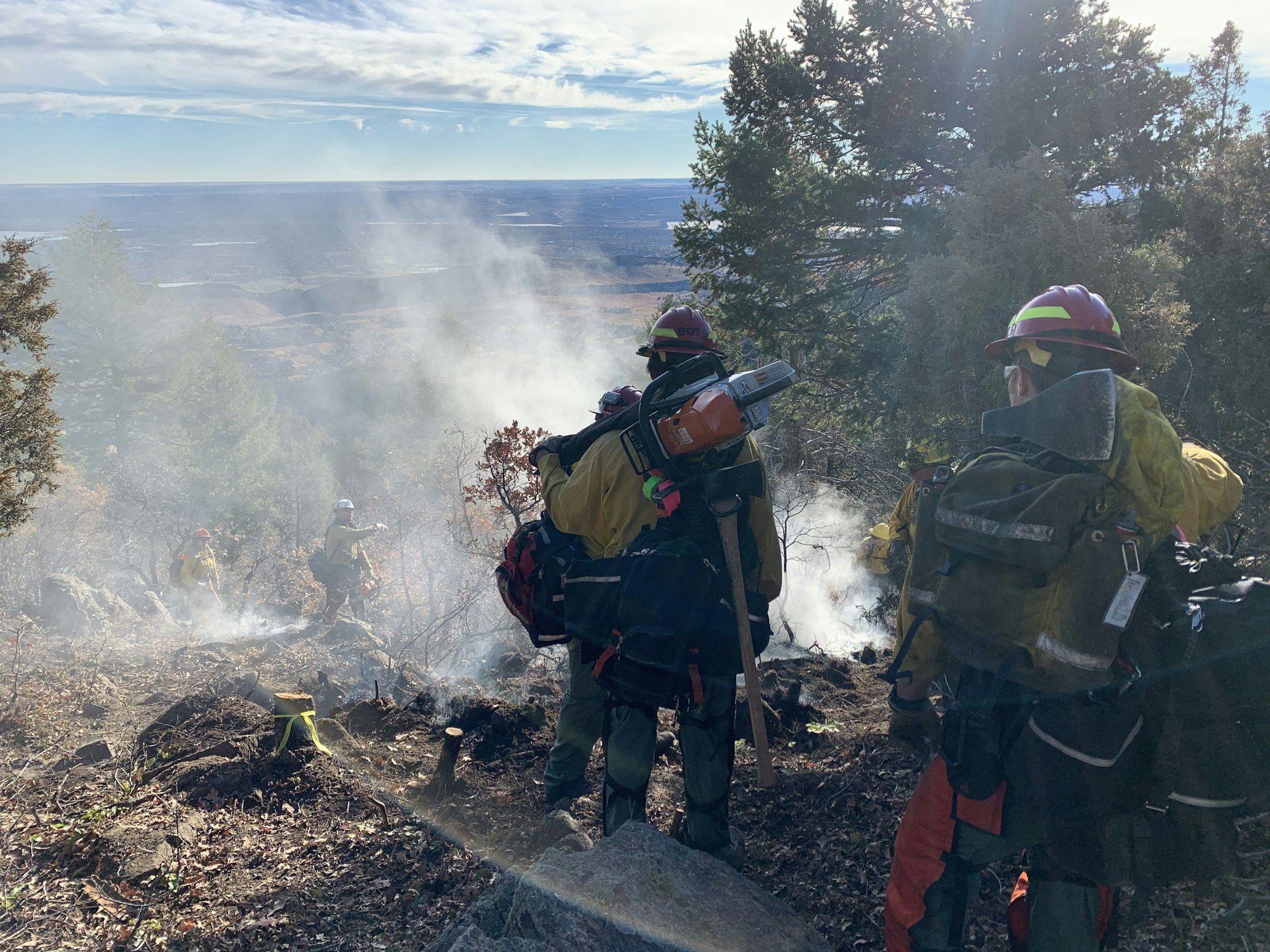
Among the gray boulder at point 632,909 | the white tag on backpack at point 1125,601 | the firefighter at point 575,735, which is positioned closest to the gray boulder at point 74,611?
the firefighter at point 575,735

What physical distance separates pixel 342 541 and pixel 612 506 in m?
12.0

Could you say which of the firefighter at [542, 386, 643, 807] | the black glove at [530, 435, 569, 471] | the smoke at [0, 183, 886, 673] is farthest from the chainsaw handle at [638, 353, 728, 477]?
the smoke at [0, 183, 886, 673]

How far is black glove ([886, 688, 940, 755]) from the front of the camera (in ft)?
8.71

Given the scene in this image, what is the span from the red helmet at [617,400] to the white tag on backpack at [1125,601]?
2.14 meters

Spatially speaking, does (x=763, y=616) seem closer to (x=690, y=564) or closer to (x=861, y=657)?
(x=690, y=564)

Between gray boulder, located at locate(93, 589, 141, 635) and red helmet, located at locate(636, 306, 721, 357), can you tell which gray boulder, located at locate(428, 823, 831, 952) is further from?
gray boulder, located at locate(93, 589, 141, 635)

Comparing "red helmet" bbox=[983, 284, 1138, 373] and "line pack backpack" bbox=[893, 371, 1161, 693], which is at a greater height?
"red helmet" bbox=[983, 284, 1138, 373]

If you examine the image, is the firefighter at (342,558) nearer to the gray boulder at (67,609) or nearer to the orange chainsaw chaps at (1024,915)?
the gray boulder at (67,609)

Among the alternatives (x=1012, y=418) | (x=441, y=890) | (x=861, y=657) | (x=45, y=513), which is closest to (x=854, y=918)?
(x=441, y=890)

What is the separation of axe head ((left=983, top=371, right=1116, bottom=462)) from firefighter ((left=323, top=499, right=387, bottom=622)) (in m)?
13.0

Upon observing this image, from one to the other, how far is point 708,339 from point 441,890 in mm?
2680

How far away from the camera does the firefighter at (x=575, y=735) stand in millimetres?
4027

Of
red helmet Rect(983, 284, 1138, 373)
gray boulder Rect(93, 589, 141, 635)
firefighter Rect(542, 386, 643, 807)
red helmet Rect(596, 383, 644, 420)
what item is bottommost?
gray boulder Rect(93, 589, 141, 635)

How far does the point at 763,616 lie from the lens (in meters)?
3.45
